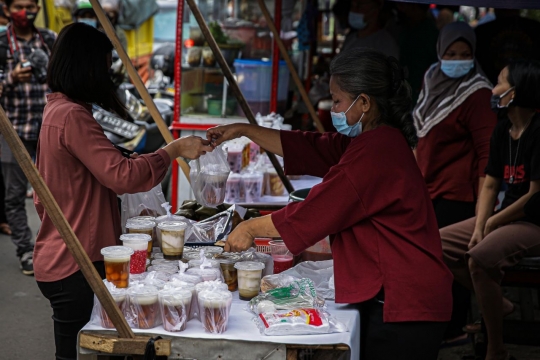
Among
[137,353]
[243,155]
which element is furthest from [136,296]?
A: [243,155]

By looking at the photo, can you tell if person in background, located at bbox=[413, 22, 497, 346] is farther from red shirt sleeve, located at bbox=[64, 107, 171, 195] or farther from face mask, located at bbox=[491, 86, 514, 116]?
red shirt sleeve, located at bbox=[64, 107, 171, 195]

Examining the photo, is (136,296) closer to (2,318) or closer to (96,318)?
(96,318)

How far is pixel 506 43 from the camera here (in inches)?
255

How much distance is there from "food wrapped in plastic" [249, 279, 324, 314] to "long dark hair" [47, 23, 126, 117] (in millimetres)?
1039

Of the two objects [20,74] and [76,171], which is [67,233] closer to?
[76,171]

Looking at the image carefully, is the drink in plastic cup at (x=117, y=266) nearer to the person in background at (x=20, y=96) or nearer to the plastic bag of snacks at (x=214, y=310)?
the plastic bag of snacks at (x=214, y=310)

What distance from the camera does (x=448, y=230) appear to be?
178 inches

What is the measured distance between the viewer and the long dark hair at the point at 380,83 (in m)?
2.70

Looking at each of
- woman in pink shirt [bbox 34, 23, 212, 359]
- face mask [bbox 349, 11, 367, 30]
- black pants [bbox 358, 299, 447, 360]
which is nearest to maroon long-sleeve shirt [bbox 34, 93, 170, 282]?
woman in pink shirt [bbox 34, 23, 212, 359]

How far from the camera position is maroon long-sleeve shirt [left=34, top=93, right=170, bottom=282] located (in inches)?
107

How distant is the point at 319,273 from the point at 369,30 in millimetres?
4468

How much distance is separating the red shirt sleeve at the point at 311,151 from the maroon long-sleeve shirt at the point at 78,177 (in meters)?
0.68

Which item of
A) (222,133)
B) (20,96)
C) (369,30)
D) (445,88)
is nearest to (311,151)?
(222,133)

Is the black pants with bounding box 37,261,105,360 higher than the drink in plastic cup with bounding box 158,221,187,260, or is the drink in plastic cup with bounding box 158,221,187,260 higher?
the drink in plastic cup with bounding box 158,221,187,260
